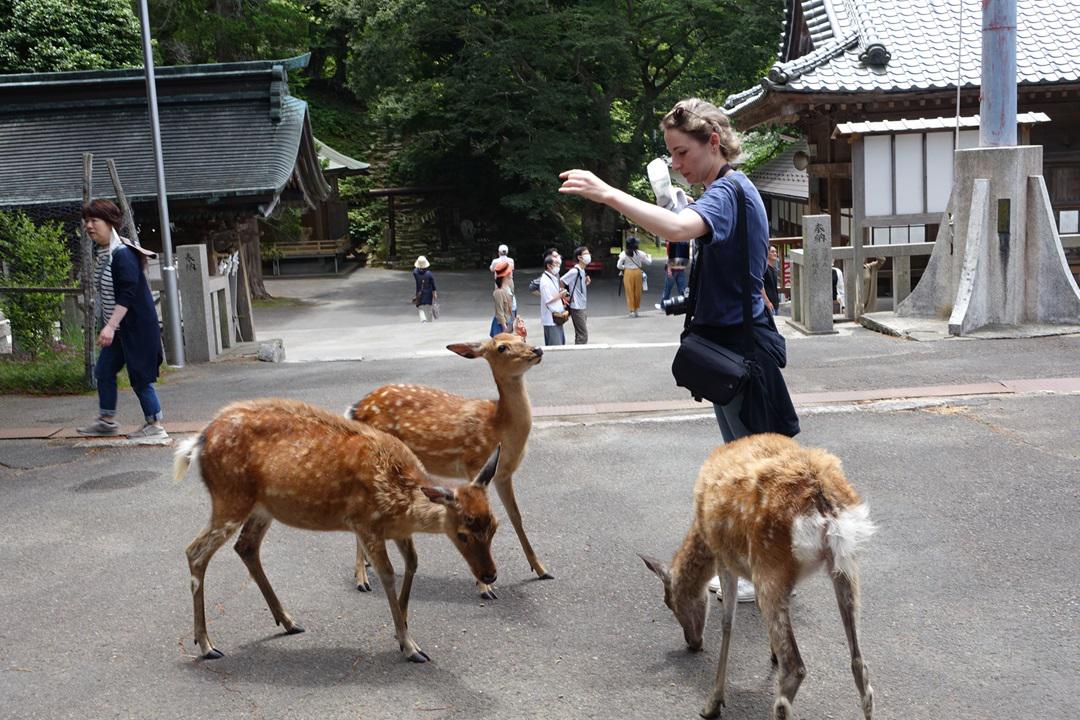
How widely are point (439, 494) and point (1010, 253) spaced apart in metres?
9.56

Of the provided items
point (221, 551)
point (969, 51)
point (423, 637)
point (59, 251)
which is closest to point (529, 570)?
point (423, 637)

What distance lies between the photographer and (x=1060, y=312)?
40.1 ft

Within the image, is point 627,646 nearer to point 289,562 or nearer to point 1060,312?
point 289,562

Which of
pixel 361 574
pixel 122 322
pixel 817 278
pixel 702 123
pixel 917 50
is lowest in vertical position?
pixel 361 574

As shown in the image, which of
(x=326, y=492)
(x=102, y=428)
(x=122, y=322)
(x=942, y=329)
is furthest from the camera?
(x=942, y=329)

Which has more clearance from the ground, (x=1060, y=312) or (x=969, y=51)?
(x=969, y=51)

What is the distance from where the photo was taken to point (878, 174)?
1547 cm

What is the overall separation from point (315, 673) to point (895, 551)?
320cm

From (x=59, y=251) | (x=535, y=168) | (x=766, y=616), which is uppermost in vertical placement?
(x=535, y=168)

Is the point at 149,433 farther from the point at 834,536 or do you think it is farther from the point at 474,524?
the point at 834,536

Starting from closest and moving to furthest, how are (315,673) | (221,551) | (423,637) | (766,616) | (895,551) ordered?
(766,616)
(315,673)
(423,637)
(895,551)
(221,551)

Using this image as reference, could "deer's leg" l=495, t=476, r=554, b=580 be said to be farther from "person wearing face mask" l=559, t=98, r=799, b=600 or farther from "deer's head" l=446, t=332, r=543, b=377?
"person wearing face mask" l=559, t=98, r=799, b=600

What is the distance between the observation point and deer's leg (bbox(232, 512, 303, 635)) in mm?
5348

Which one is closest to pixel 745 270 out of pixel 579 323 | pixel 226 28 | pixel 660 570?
pixel 660 570
